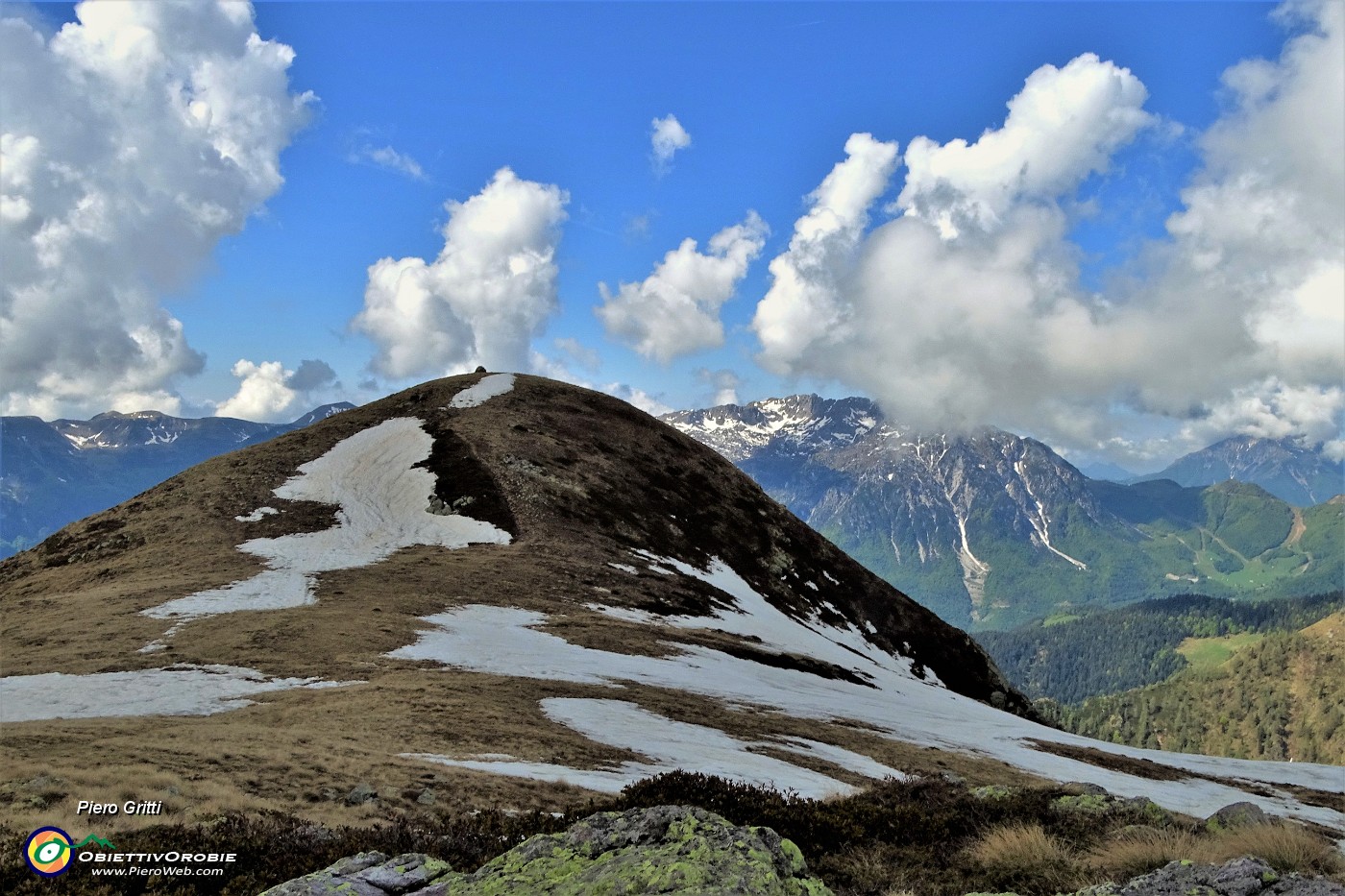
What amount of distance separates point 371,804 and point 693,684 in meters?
24.0

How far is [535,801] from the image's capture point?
53.3ft

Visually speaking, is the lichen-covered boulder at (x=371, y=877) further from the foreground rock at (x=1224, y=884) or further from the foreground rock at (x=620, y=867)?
the foreground rock at (x=1224, y=884)

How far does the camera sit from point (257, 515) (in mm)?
66062

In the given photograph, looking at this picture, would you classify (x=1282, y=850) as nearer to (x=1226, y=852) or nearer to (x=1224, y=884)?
(x=1226, y=852)

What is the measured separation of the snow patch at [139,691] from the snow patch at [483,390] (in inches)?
2830

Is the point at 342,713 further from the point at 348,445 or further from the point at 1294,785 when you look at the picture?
the point at 348,445

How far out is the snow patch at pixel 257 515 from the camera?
6469 centimetres

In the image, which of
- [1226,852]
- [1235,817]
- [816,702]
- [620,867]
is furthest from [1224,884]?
[816,702]

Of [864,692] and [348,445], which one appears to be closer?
[864,692]

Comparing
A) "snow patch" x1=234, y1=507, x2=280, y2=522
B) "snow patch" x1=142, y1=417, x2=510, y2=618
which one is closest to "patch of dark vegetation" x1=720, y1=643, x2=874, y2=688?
"snow patch" x1=142, y1=417, x2=510, y2=618

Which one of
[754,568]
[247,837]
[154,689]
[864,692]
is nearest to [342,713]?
[154,689]

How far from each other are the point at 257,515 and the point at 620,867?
68883 mm

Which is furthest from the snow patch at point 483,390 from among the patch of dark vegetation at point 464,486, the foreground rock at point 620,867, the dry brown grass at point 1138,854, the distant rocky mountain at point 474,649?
the dry brown grass at point 1138,854

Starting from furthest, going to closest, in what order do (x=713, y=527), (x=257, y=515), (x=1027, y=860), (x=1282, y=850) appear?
1. (x=713, y=527)
2. (x=257, y=515)
3. (x=1027, y=860)
4. (x=1282, y=850)
